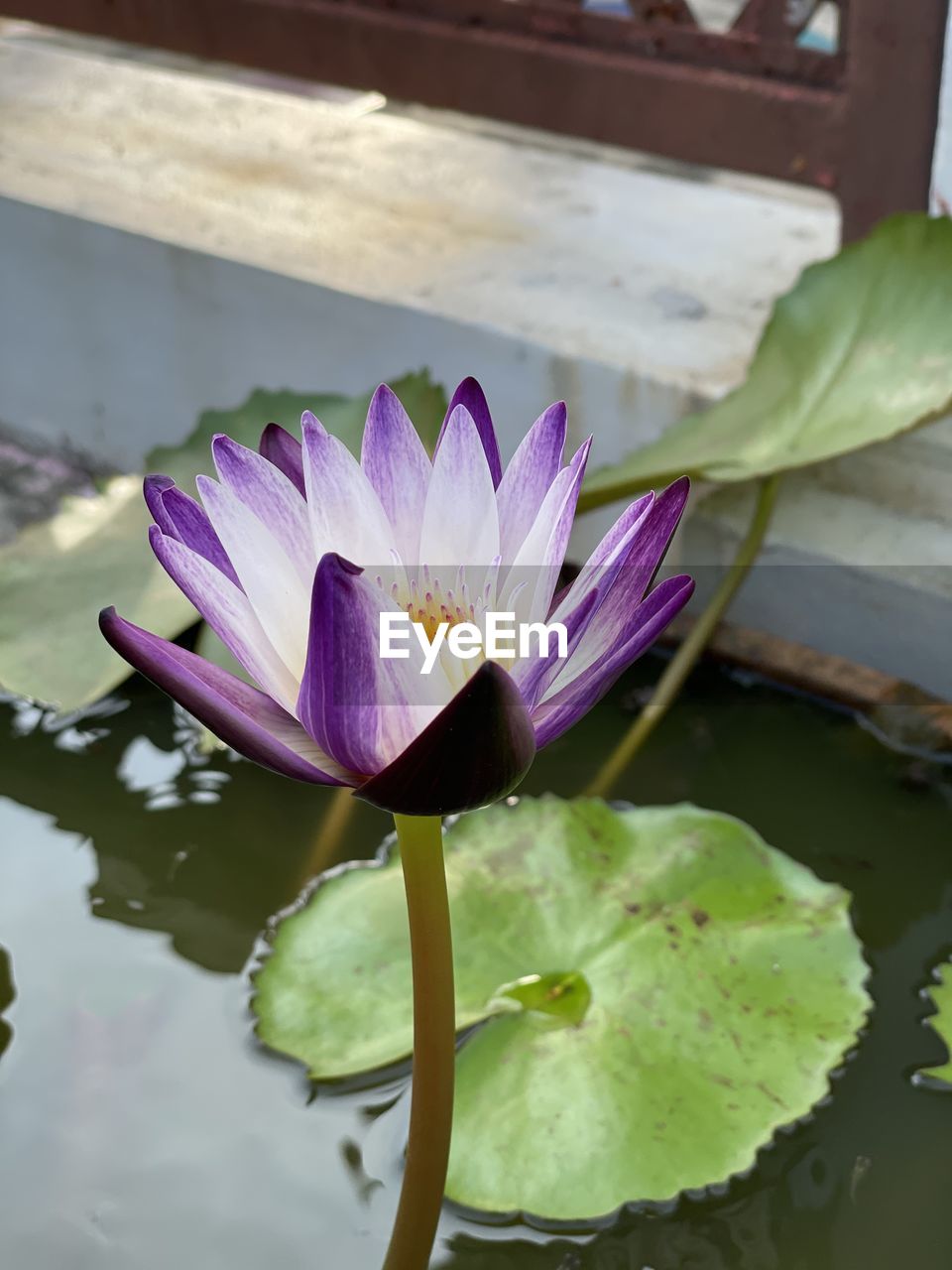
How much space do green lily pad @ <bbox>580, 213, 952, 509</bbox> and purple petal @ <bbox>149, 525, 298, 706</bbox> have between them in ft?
2.25

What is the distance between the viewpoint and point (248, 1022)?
3.64 feet

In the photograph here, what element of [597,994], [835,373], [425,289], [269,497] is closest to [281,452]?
[269,497]

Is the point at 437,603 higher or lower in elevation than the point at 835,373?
higher

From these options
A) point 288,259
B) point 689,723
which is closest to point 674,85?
point 288,259

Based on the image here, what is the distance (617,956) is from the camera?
1.06 meters

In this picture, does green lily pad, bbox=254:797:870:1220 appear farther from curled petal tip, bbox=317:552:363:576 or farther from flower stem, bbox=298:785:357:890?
curled petal tip, bbox=317:552:363:576

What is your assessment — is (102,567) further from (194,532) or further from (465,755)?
(465,755)

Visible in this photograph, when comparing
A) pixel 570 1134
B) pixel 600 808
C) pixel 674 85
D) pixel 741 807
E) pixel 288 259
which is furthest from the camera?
pixel 288 259

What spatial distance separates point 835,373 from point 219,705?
94 cm

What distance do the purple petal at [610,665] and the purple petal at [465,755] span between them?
2cm

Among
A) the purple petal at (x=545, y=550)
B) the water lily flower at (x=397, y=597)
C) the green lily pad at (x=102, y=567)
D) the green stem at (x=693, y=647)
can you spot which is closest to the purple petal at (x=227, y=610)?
the water lily flower at (x=397, y=597)

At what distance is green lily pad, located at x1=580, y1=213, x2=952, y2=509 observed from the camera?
1.22 m

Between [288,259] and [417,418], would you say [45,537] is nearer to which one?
[417,418]

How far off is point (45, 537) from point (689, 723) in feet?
2.24
